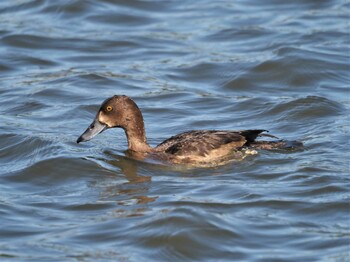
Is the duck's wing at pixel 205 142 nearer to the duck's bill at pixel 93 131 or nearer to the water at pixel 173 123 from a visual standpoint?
the water at pixel 173 123

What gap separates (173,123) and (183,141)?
2.17 metres

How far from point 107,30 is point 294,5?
3.64 metres

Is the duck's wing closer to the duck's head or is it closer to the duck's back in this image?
the duck's back

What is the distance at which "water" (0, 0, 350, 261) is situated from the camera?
9.80 metres

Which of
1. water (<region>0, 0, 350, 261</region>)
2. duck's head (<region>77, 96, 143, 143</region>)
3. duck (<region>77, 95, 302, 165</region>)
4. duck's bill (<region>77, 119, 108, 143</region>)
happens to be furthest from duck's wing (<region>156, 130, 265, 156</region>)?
duck's bill (<region>77, 119, 108, 143</region>)

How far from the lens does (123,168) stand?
12.3 meters

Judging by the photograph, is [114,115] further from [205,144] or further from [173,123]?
[173,123]

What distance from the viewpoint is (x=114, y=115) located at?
12.5 metres

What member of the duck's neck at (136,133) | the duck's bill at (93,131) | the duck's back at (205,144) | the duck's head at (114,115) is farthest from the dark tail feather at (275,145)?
the duck's bill at (93,131)

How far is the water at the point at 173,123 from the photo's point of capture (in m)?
9.80

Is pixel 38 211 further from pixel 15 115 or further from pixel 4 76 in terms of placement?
pixel 4 76

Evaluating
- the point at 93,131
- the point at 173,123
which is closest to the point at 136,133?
the point at 93,131

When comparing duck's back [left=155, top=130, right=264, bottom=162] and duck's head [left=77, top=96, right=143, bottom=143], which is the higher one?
duck's head [left=77, top=96, right=143, bottom=143]

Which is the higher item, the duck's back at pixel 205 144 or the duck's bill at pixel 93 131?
the duck's bill at pixel 93 131
